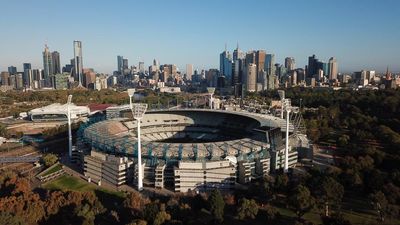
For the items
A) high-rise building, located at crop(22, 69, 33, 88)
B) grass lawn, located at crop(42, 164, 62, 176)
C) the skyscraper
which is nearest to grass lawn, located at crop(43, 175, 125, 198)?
grass lawn, located at crop(42, 164, 62, 176)

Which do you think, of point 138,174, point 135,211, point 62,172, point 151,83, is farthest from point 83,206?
point 151,83

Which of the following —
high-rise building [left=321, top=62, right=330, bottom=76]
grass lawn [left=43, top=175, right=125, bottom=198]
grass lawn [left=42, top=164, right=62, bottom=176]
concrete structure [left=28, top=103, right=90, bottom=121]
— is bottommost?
grass lawn [left=43, top=175, right=125, bottom=198]

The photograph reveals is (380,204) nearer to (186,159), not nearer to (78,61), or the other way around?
(186,159)

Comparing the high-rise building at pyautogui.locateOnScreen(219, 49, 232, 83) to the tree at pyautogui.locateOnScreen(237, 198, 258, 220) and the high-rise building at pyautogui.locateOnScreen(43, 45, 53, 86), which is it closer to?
the high-rise building at pyautogui.locateOnScreen(43, 45, 53, 86)

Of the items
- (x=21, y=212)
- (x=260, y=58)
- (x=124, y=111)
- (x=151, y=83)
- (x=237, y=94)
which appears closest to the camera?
(x=21, y=212)

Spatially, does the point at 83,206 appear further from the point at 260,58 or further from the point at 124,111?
the point at 260,58

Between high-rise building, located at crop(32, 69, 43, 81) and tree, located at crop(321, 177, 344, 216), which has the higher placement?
high-rise building, located at crop(32, 69, 43, 81)

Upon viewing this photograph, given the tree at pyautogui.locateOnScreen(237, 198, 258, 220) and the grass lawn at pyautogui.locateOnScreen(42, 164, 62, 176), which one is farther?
the grass lawn at pyautogui.locateOnScreen(42, 164, 62, 176)

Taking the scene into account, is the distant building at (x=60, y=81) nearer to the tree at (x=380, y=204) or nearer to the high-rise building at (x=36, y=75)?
the high-rise building at (x=36, y=75)
